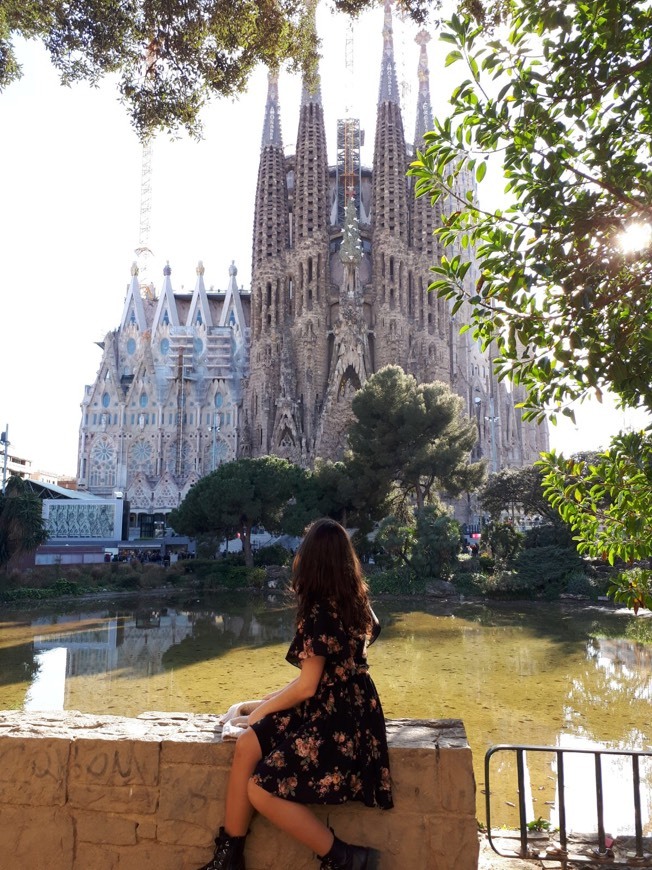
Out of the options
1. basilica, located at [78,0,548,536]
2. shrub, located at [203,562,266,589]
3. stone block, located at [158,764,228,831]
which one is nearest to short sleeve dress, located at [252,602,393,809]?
stone block, located at [158,764,228,831]

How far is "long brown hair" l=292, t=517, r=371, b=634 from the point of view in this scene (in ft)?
7.48

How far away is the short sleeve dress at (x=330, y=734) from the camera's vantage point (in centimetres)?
218

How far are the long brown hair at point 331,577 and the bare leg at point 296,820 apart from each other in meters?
0.57

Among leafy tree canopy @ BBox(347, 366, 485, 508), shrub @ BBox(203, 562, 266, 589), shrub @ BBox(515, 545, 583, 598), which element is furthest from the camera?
leafy tree canopy @ BBox(347, 366, 485, 508)

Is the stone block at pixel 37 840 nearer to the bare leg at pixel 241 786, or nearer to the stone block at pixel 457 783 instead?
the bare leg at pixel 241 786

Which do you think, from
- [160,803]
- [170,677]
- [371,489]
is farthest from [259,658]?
[371,489]

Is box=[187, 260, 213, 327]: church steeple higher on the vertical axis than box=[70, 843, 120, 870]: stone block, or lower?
higher

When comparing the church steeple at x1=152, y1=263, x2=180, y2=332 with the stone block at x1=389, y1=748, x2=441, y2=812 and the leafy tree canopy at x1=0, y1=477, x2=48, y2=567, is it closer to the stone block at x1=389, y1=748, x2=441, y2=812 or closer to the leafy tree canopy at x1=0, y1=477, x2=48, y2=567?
the leafy tree canopy at x1=0, y1=477, x2=48, y2=567

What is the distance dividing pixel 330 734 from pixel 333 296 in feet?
128

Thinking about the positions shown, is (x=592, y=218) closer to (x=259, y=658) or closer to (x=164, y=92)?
(x=164, y=92)

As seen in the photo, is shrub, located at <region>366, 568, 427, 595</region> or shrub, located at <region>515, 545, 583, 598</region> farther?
shrub, located at <region>366, 568, 427, 595</region>

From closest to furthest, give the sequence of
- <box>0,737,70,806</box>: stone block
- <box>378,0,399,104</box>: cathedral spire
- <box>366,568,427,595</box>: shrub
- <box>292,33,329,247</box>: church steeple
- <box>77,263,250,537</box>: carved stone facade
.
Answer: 1. <box>0,737,70,806</box>: stone block
2. <box>366,568,427,595</box>: shrub
3. <box>292,33,329,247</box>: church steeple
4. <box>378,0,399,104</box>: cathedral spire
5. <box>77,263,250,537</box>: carved stone facade

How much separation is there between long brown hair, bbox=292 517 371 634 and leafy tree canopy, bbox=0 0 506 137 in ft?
18.2

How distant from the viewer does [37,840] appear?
2.56 meters
